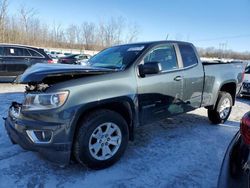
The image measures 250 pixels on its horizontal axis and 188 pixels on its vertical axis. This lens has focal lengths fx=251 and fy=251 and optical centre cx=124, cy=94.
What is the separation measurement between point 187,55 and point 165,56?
2.14 ft

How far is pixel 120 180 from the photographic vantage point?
10.6 feet

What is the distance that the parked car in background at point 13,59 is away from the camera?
10.2 metres

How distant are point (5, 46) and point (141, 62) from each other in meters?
8.32

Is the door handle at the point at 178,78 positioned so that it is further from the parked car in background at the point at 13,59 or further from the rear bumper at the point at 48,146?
the parked car in background at the point at 13,59

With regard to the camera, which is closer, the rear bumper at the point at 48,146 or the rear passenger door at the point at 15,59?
the rear bumper at the point at 48,146

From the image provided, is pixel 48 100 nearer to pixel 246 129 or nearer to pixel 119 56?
pixel 119 56

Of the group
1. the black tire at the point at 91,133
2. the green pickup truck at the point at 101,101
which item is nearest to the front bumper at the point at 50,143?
the green pickup truck at the point at 101,101

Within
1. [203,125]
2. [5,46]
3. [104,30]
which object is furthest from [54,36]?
[203,125]

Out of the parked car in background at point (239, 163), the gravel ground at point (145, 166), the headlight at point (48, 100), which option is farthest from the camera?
the gravel ground at point (145, 166)

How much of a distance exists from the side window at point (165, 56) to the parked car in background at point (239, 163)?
244cm

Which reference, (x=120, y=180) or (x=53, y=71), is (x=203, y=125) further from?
(x=53, y=71)

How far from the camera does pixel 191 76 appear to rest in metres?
4.72

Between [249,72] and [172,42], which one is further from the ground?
[172,42]

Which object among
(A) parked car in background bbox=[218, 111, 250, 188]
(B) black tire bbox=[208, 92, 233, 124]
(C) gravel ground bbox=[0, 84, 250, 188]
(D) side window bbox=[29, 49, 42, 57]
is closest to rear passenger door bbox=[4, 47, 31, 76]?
(D) side window bbox=[29, 49, 42, 57]
